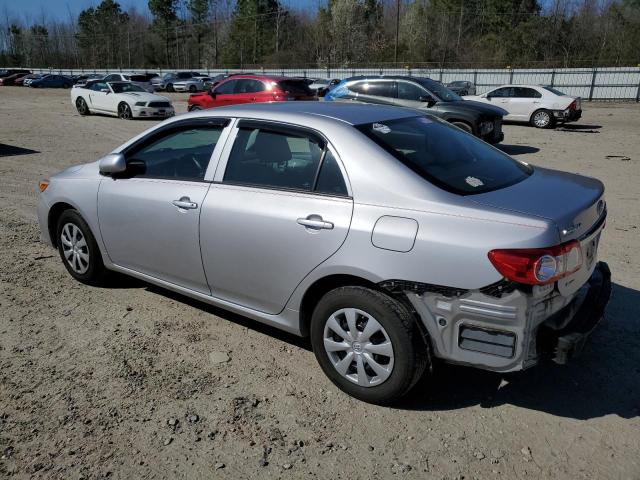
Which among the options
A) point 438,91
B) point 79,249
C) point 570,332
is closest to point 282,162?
point 570,332

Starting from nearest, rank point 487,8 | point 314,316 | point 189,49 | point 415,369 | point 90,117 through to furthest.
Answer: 1. point 415,369
2. point 314,316
3. point 90,117
4. point 487,8
5. point 189,49

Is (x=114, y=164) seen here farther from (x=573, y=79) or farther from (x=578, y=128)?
(x=573, y=79)

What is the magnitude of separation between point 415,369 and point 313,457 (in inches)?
27.5

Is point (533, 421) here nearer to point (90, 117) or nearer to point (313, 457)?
point (313, 457)

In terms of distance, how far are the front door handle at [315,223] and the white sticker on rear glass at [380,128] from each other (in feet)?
2.28

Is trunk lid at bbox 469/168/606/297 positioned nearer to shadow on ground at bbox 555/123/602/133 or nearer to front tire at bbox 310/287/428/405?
front tire at bbox 310/287/428/405

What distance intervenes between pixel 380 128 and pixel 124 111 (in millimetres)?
18477

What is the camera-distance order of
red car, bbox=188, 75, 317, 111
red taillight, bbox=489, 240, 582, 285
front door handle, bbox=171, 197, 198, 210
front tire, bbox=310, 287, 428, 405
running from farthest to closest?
red car, bbox=188, 75, 317, 111, front door handle, bbox=171, 197, 198, 210, front tire, bbox=310, 287, 428, 405, red taillight, bbox=489, 240, 582, 285

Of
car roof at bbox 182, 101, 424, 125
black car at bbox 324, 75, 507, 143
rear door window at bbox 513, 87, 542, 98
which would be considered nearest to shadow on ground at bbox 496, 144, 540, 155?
black car at bbox 324, 75, 507, 143

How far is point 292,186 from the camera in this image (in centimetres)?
341

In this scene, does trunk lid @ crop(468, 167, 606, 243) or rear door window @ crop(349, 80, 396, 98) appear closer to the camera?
trunk lid @ crop(468, 167, 606, 243)

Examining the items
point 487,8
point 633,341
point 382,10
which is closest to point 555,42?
point 487,8

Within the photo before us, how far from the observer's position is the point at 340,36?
242 ft

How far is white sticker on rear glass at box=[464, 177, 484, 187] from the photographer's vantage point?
319 centimetres
